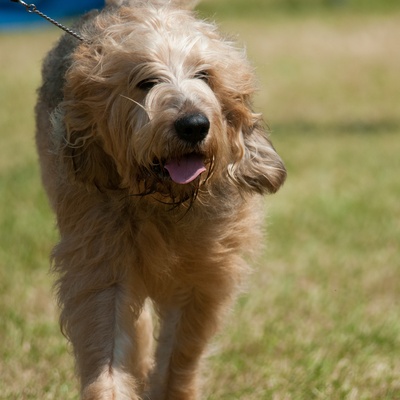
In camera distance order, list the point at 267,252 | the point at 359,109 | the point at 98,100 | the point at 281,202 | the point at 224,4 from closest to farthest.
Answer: the point at 98,100 < the point at 267,252 < the point at 281,202 < the point at 359,109 < the point at 224,4

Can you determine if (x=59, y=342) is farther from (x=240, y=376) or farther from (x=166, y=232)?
(x=166, y=232)

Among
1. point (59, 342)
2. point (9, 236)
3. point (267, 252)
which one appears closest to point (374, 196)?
point (267, 252)

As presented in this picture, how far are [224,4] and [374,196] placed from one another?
1645 centimetres

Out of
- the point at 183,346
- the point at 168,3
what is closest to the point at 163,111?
the point at 168,3

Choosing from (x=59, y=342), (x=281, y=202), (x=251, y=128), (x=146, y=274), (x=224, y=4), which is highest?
(x=251, y=128)

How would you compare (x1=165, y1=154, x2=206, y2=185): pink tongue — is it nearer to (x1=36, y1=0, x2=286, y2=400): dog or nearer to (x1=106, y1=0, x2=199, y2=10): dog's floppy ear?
(x1=36, y1=0, x2=286, y2=400): dog

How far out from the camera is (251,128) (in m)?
4.31

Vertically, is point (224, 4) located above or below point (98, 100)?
below

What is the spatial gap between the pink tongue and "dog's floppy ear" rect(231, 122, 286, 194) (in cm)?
35

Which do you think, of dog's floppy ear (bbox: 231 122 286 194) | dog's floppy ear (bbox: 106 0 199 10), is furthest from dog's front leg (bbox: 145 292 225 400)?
dog's floppy ear (bbox: 106 0 199 10)

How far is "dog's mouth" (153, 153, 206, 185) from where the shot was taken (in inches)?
153

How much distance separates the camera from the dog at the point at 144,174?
12.8 feet

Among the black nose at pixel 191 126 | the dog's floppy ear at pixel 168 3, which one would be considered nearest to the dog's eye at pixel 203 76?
the black nose at pixel 191 126

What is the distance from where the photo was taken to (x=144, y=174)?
3979 mm
